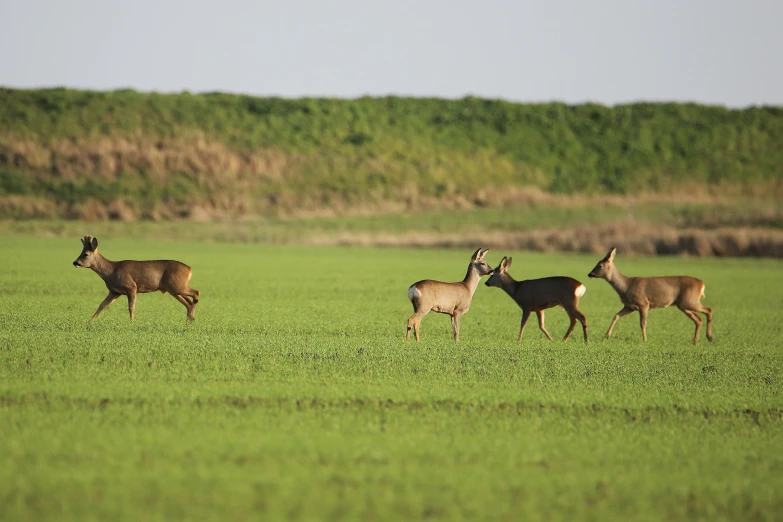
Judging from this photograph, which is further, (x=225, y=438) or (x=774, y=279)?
(x=774, y=279)

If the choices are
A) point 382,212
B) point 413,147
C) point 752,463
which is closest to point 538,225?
A: point 382,212

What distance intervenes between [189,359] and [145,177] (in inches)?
1870

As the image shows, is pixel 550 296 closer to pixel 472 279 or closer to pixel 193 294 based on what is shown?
pixel 472 279

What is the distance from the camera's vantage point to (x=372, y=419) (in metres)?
8.47

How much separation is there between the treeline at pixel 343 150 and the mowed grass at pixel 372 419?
126 ft

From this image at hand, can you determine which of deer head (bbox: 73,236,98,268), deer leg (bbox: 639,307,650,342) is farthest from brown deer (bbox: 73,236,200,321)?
deer leg (bbox: 639,307,650,342)

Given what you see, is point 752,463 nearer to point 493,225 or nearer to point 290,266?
point 290,266

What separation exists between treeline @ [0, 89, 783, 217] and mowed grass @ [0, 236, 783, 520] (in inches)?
1516

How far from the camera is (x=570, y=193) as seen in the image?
63.3 metres

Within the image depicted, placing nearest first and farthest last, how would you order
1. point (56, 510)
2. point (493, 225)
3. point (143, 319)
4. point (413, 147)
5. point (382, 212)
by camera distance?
point (56, 510)
point (143, 319)
point (493, 225)
point (382, 212)
point (413, 147)

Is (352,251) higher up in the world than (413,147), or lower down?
lower down

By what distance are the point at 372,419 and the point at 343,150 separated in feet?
188

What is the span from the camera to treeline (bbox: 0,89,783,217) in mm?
56406

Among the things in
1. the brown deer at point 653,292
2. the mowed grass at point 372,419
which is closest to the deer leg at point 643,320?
the brown deer at point 653,292
